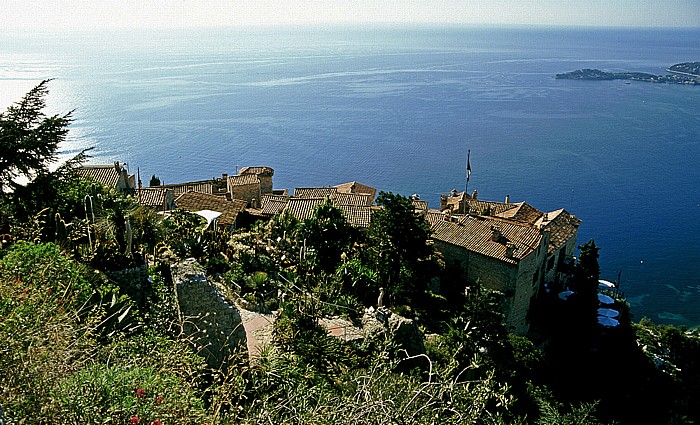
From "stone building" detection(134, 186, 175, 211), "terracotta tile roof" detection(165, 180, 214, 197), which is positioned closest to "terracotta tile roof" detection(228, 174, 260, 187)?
"terracotta tile roof" detection(165, 180, 214, 197)

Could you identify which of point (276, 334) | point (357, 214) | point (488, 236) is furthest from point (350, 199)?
point (276, 334)

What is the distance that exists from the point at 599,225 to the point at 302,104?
67389mm

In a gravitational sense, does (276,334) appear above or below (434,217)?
above

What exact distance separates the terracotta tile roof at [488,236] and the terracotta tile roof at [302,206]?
18.2 feet

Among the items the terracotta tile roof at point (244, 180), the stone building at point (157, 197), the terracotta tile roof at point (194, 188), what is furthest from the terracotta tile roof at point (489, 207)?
the stone building at point (157, 197)

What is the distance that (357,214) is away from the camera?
79.9 ft

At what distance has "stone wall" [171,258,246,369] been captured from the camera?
841 centimetres

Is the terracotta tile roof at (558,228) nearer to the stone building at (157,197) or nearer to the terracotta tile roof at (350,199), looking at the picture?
the terracotta tile roof at (350,199)

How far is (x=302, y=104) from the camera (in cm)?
10700

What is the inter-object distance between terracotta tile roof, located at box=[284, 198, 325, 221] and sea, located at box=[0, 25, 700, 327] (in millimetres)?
31364

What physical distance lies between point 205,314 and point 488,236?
16942 millimetres

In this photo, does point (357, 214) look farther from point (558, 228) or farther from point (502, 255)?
point (558, 228)

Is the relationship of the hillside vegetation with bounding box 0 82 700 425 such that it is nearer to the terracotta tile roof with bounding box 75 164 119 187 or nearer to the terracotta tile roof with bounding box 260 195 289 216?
the terracotta tile roof with bounding box 260 195 289 216

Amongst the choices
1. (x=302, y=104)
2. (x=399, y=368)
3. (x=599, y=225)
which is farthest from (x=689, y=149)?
(x=399, y=368)
